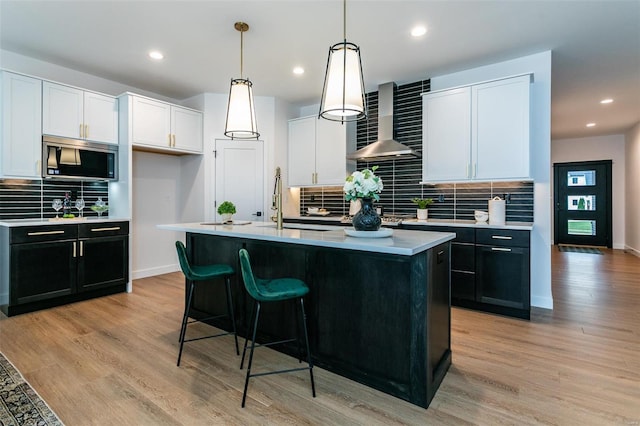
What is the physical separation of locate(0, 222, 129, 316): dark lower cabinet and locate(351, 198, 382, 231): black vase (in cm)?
342

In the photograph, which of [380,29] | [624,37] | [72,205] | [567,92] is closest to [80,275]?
[72,205]

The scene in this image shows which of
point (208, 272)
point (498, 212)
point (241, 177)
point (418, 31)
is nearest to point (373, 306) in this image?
point (208, 272)

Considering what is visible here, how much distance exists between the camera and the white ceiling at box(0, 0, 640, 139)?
293cm

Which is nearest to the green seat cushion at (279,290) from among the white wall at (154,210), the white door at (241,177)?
the white door at (241,177)

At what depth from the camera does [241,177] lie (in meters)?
5.38

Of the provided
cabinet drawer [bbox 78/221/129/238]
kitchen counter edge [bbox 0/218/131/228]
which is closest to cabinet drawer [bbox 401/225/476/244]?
cabinet drawer [bbox 78/221/129/238]

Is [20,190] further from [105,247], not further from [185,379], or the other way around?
[185,379]

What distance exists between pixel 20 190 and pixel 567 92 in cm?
752

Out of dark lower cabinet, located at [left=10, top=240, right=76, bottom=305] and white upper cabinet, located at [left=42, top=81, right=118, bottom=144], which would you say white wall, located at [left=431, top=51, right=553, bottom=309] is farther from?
dark lower cabinet, located at [left=10, top=240, right=76, bottom=305]

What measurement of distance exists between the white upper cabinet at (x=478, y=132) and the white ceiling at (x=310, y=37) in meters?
0.43

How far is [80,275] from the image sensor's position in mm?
3932

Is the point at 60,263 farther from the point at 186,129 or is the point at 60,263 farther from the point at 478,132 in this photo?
the point at 478,132

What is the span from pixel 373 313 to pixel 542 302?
2730 mm

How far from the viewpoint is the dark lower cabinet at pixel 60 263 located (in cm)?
347
